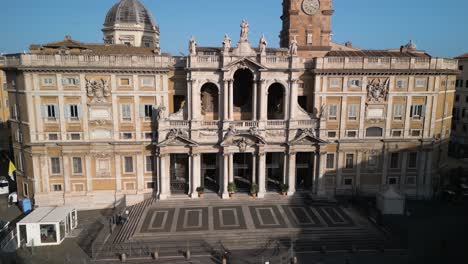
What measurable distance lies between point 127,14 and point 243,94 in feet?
118

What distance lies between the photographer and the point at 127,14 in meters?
63.4

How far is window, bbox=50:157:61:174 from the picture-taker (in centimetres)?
3584

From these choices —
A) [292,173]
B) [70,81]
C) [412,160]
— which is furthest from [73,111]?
[412,160]

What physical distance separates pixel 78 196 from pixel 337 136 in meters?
30.0

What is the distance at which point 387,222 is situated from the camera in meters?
33.1

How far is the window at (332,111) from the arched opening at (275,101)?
544 cm

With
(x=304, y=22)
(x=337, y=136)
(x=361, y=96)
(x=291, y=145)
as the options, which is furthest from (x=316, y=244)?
(x=304, y=22)

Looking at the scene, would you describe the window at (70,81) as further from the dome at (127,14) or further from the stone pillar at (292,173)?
the dome at (127,14)

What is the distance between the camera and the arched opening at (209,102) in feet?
129

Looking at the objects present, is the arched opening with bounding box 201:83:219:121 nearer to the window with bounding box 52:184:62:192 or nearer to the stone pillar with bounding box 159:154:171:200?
the stone pillar with bounding box 159:154:171:200

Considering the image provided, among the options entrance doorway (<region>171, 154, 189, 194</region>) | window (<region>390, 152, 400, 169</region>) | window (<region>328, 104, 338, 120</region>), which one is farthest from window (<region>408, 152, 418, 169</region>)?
entrance doorway (<region>171, 154, 189, 194</region>)

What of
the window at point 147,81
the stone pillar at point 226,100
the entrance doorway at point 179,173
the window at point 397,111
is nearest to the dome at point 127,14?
the window at point 147,81

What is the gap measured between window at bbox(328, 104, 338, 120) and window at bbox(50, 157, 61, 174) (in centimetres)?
3051

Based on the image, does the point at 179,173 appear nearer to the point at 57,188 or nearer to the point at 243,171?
the point at 243,171
